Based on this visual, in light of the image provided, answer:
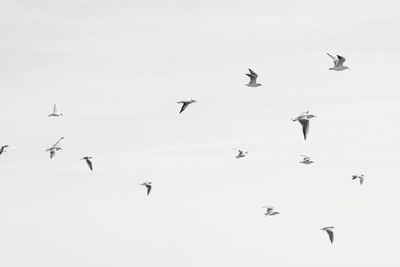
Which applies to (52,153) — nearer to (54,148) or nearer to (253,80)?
(54,148)

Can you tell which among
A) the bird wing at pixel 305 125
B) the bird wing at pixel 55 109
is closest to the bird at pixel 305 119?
the bird wing at pixel 305 125

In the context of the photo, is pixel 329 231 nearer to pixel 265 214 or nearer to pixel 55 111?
pixel 265 214

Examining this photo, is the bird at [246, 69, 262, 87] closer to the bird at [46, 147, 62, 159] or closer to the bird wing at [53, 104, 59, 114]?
the bird wing at [53, 104, 59, 114]

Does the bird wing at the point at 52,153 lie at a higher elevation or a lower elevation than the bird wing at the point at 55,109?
lower

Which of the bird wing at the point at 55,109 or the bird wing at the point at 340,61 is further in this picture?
the bird wing at the point at 55,109

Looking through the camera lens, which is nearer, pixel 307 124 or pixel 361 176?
pixel 307 124

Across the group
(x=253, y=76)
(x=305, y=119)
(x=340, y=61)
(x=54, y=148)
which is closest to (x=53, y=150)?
(x=54, y=148)

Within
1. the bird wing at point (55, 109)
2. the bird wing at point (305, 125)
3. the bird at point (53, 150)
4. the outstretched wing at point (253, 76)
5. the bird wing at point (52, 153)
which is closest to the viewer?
the bird wing at point (305, 125)

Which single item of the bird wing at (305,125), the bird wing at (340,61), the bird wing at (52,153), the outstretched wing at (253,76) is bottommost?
the bird wing at (305,125)

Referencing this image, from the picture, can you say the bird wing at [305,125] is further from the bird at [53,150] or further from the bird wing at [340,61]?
the bird at [53,150]

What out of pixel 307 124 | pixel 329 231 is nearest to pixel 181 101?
pixel 307 124

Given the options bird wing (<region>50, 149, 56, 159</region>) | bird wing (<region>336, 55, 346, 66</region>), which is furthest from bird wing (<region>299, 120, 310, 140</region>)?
bird wing (<region>50, 149, 56, 159</region>)

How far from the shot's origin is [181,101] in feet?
356

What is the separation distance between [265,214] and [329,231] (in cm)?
1110
